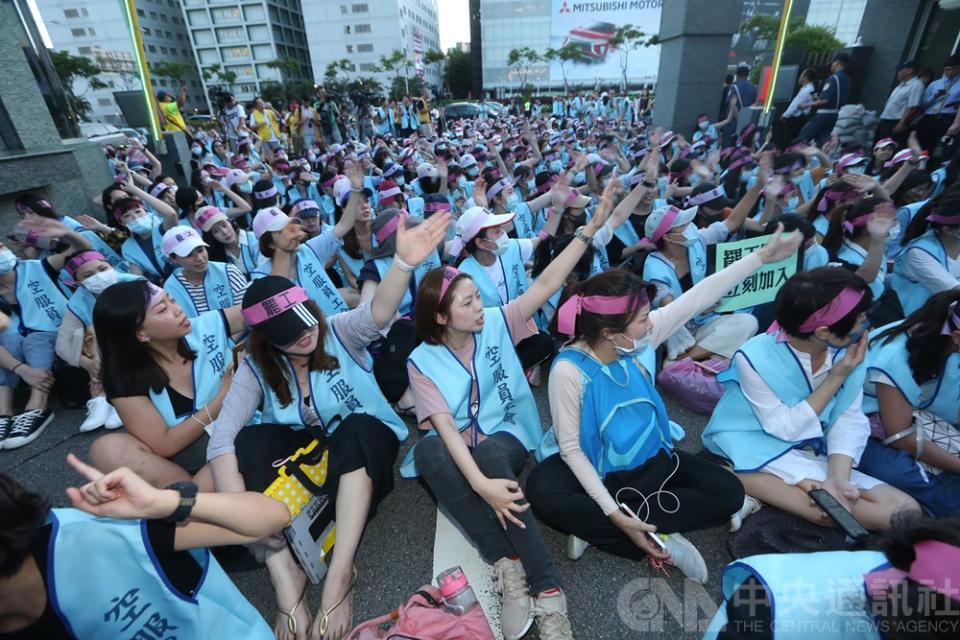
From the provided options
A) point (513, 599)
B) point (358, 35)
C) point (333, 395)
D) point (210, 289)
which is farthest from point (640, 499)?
point (358, 35)

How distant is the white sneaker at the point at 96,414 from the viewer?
3836 millimetres

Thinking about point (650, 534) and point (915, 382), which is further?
point (915, 382)

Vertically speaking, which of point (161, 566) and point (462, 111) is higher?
point (462, 111)

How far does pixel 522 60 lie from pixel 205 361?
261 feet

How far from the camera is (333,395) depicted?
8.41 ft

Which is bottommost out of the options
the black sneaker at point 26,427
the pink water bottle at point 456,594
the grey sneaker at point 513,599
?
the black sneaker at point 26,427

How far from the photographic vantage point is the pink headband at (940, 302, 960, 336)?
2.13 m

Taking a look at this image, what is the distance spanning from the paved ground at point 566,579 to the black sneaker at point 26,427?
3.84ft

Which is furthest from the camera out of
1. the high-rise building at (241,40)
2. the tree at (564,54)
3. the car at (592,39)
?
the car at (592,39)

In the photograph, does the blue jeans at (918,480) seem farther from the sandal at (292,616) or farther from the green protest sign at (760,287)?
the sandal at (292,616)

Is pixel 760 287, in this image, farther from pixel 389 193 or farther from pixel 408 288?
pixel 389 193

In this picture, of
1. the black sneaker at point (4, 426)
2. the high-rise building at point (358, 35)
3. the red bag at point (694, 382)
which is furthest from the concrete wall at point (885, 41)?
the high-rise building at point (358, 35)

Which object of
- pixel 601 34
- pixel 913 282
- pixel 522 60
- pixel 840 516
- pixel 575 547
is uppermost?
pixel 601 34

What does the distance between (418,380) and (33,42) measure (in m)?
9.92
